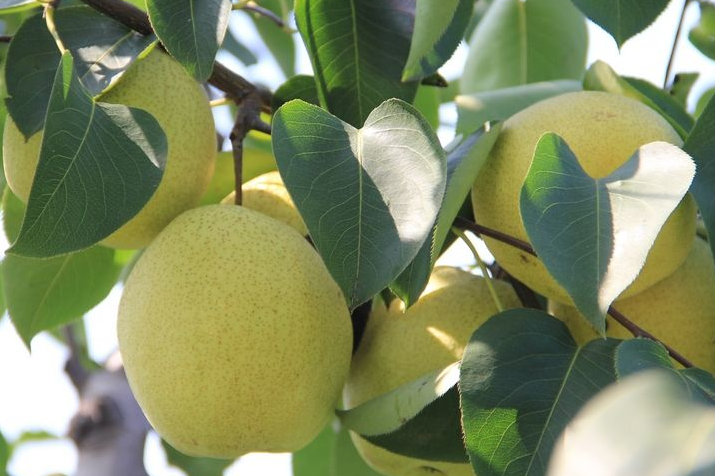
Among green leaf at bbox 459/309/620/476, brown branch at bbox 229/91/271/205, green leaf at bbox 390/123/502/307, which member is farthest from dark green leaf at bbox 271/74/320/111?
green leaf at bbox 459/309/620/476

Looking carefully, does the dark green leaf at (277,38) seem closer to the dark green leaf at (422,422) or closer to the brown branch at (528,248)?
the brown branch at (528,248)

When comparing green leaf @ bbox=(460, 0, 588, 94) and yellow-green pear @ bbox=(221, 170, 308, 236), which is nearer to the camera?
yellow-green pear @ bbox=(221, 170, 308, 236)

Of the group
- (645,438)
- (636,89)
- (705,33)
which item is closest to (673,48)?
(705,33)

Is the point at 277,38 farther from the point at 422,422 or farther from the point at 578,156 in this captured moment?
the point at 422,422

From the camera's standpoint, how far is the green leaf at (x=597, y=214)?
903 millimetres

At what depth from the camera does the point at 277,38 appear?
209cm

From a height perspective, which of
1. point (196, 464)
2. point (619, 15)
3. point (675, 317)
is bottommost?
point (196, 464)

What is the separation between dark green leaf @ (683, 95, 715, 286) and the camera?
3.65ft

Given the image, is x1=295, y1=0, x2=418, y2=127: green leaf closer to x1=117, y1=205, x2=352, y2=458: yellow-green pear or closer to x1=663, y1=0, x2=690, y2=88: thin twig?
x1=117, y1=205, x2=352, y2=458: yellow-green pear

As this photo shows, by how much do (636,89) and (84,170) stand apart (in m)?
0.75

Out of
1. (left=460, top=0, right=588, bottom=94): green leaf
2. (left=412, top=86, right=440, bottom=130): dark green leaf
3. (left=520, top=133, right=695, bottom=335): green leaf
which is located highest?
(left=520, top=133, right=695, bottom=335): green leaf

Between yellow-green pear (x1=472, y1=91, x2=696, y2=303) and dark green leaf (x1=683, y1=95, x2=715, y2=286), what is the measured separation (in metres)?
0.06

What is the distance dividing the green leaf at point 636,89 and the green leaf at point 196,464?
2.80ft

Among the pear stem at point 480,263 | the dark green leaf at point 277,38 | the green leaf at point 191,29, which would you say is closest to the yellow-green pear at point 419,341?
the pear stem at point 480,263
